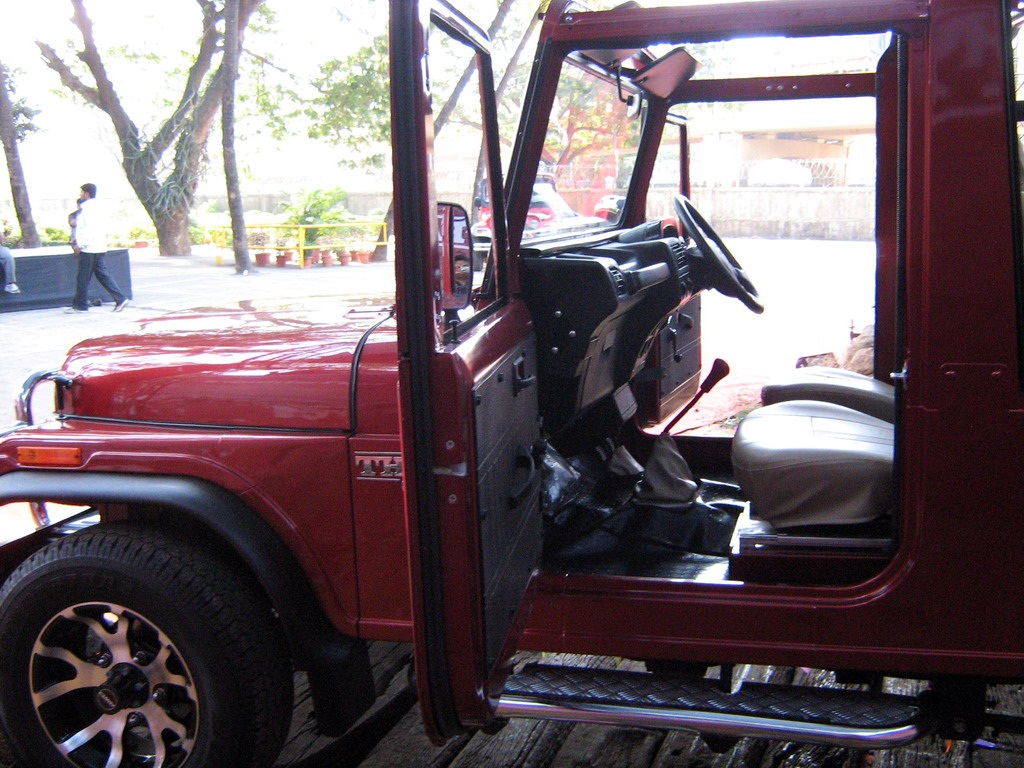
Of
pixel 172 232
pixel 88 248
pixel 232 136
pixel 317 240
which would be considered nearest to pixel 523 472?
pixel 88 248

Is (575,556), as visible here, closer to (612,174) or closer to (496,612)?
(496,612)

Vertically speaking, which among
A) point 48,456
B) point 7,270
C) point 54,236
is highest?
point 54,236

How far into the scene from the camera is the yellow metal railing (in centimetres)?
2009

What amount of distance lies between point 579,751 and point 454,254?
1690mm

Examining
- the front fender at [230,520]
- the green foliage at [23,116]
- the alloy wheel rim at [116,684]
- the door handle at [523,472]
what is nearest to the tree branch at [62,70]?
the green foliage at [23,116]

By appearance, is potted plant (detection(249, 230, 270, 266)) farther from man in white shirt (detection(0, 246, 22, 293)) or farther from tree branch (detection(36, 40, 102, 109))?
man in white shirt (detection(0, 246, 22, 293))

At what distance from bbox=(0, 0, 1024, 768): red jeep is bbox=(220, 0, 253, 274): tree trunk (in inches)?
612

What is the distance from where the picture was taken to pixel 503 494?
2346mm

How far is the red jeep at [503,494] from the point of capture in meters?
2.17

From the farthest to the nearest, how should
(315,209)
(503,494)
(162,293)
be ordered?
(315,209) < (162,293) < (503,494)

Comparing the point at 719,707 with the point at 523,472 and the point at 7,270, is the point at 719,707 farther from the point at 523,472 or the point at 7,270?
the point at 7,270

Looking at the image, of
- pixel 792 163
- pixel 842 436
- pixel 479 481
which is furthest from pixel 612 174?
pixel 792 163

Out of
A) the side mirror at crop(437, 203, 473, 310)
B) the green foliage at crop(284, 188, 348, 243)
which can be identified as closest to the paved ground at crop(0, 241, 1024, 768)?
the side mirror at crop(437, 203, 473, 310)

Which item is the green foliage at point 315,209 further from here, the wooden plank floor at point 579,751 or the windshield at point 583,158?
the wooden plank floor at point 579,751
